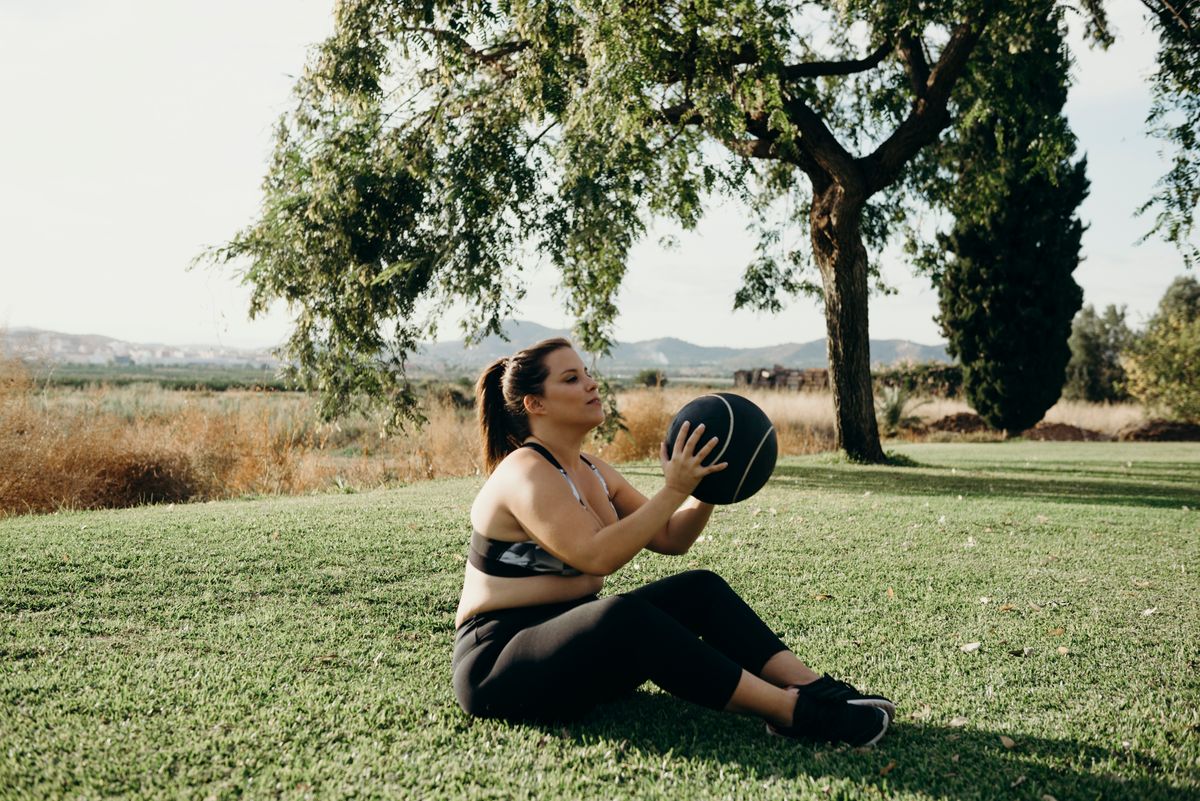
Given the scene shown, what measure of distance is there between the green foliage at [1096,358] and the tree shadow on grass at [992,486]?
2155 cm

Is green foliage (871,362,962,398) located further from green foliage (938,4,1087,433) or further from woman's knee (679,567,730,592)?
woman's knee (679,567,730,592)

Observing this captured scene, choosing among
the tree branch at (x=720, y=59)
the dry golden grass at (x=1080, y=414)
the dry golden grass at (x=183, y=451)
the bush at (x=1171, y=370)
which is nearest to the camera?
the dry golden grass at (x=183, y=451)

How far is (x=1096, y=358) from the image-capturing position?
34719 millimetres

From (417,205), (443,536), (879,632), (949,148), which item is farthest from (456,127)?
(879,632)

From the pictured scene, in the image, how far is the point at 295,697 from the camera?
3.68m

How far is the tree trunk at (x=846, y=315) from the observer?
14141 millimetres

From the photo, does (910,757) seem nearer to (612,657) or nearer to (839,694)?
(839,694)

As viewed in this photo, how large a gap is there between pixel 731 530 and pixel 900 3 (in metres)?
7.06

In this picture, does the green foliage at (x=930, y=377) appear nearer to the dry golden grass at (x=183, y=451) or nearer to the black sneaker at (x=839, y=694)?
the dry golden grass at (x=183, y=451)

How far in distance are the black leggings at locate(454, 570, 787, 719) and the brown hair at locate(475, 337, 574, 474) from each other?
705 millimetres

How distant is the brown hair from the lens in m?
3.47

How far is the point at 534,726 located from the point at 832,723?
108 centimetres

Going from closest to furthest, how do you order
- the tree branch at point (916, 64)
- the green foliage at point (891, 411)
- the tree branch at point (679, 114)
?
the tree branch at point (679, 114) → the tree branch at point (916, 64) → the green foliage at point (891, 411)

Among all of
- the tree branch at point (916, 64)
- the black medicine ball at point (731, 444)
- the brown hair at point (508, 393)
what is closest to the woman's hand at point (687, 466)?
the black medicine ball at point (731, 444)
